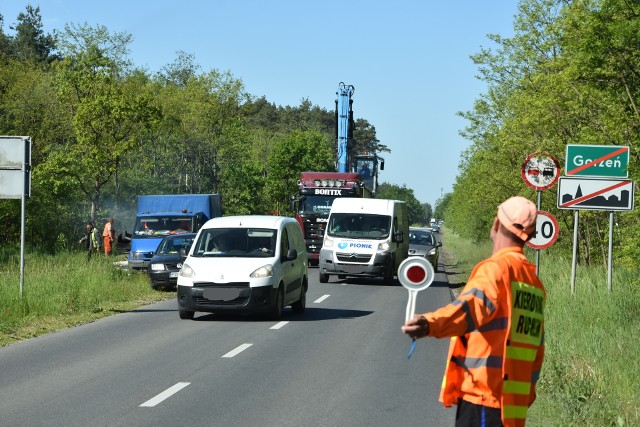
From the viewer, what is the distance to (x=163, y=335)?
49.8 feet

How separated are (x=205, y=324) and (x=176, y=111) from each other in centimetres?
6093

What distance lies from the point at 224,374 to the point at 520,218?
23.2 ft

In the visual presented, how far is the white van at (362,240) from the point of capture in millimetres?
29500

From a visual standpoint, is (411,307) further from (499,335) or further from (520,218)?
(520,218)

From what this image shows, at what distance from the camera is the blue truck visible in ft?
98.3

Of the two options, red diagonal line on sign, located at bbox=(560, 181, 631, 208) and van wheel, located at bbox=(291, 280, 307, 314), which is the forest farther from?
van wheel, located at bbox=(291, 280, 307, 314)

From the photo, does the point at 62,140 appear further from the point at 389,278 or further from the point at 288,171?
the point at 389,278

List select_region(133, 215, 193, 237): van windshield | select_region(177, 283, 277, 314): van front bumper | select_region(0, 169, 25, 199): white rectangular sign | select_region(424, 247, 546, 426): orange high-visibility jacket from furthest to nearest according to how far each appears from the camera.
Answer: select_region(133, 215, 193, 237): van windshield < select_region(0, 169, 25, 199): white rectangular sign < select_region(177, 283, 277, 314): van front bumper < select_region(424, 247, 546, 426): orange high-visibility jacket

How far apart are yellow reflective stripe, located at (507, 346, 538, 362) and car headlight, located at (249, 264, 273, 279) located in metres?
12.5

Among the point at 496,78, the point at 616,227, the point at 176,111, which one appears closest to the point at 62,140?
the point at 176,111

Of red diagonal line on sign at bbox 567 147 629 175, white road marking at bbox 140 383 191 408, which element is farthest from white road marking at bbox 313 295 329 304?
white road marking at bbox 140 383 191 408

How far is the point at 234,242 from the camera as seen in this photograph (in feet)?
59.4

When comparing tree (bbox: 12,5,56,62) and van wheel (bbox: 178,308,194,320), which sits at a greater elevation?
tree (bbox: 12,5,56,62)

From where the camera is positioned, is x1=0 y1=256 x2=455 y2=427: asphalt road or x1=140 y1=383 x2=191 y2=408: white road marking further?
x1=140 y1=383 x2=191 y2=408: white road marking
